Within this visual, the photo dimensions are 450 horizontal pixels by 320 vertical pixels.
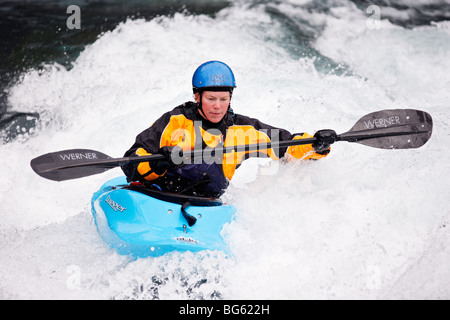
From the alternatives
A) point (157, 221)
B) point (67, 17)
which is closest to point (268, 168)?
point (157, 221)

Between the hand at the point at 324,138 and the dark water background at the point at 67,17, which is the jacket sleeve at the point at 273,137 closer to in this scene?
the hand at the point at 324,138

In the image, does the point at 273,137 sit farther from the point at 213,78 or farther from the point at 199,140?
the point at 213,78

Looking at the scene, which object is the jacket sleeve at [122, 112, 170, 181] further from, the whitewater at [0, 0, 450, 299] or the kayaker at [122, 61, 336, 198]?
the whitewater at [0, 0, 450, 299]

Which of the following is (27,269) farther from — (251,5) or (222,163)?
(251,5)

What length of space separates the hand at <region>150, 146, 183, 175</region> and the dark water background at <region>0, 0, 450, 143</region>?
4.36 meters

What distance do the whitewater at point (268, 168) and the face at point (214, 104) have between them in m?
0.71

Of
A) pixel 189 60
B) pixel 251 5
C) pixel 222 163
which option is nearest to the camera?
pixel 222 163

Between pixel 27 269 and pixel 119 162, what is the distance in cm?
96

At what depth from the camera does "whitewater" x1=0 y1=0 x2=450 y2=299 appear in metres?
2.88

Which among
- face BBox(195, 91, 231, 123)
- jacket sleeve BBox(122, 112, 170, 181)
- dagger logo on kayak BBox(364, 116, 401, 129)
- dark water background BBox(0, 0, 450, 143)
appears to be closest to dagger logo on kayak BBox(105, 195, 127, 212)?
jacket sleeve BBox(122, 112, 170, 181)

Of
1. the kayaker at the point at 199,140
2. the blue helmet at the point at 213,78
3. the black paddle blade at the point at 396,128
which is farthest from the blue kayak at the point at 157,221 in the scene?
the black paddle blade at the point at 396,128

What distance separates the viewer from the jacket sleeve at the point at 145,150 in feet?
10.5
